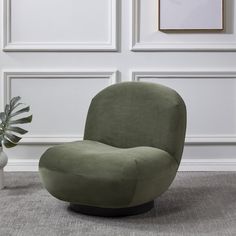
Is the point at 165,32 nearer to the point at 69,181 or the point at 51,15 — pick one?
the point at 51,15

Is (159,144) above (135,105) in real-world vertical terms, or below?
below

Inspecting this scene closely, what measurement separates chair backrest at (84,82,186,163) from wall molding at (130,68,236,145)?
829 mm

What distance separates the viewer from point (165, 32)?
369 cm

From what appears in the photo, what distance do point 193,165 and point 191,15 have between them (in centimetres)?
112

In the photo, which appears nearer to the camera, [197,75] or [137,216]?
[137,216]

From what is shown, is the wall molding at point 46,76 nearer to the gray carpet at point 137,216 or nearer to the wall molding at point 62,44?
the wall molding at point 62,44

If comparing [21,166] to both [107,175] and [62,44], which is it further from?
[107,175]

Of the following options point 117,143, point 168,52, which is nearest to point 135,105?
point 117,143

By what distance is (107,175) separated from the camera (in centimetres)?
231

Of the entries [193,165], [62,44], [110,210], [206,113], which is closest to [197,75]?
[206,113]

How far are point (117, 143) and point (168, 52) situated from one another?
3.84ft

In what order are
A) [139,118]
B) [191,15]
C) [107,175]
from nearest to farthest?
[107,175] < [139,118] < [191,15]

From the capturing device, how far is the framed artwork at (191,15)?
365cm

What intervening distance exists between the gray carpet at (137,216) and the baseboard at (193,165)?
52 cm
